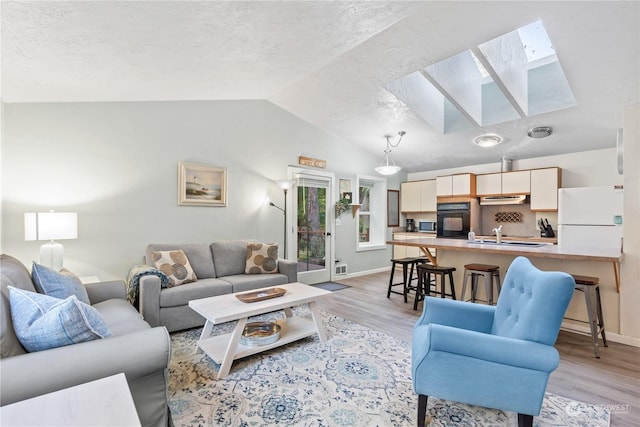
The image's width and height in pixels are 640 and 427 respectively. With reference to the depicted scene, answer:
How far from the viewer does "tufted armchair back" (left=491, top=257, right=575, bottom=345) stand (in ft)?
4.85

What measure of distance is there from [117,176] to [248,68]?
6.35ft

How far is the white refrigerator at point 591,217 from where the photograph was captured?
3.84m

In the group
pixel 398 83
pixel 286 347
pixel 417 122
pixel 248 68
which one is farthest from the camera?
pixel 417 122

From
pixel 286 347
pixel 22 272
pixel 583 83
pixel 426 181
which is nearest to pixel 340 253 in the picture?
pixel 426 181

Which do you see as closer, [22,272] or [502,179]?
[22,272]

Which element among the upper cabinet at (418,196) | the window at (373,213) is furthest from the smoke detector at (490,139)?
the window at (373,213)

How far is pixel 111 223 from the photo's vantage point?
135 inches

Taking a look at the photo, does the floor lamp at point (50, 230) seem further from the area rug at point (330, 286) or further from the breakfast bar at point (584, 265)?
the breakfast bar at point (584, 265)

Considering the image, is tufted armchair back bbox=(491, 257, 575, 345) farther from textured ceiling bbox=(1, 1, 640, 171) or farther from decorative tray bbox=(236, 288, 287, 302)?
textured ceiling bbox=(1, 1, 640, 171)

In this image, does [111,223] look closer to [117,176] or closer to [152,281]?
[117,176]

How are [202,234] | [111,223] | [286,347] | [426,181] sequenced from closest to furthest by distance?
[286,347] → [111,223] → [202,234] → [426,181]

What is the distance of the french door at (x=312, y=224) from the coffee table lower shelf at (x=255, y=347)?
2135 millimetres

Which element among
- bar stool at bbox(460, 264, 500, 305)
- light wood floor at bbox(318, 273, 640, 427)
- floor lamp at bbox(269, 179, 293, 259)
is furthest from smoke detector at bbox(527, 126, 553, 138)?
floor lamp at bbox(269, 179, 293, 259)

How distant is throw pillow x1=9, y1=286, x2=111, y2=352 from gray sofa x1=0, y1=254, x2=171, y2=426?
0.10 feet
